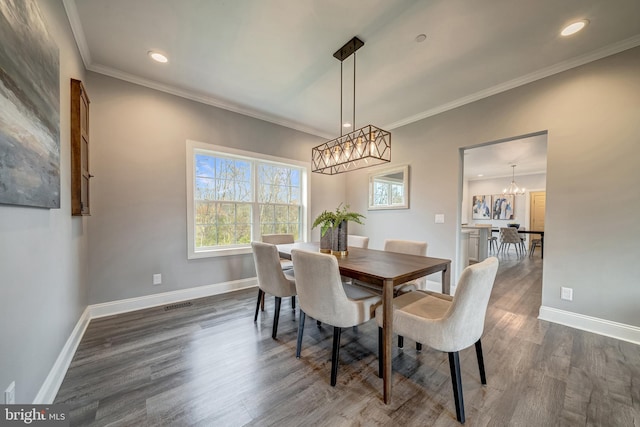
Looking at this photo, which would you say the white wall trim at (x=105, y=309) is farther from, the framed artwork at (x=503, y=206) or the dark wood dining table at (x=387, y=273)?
the framed artwork at (x=503, y=206)

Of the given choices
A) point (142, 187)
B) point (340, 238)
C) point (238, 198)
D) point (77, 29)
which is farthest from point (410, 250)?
point (77, 29)

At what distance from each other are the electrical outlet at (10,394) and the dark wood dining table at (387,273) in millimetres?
1688

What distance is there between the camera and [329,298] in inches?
60.9

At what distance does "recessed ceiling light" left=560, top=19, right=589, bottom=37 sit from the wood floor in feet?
8.91

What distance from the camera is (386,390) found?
140cm

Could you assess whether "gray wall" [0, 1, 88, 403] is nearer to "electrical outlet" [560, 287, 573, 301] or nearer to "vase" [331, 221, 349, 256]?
"vase" [331, 221, 349, 256]

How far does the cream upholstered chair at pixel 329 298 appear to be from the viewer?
150 centimetres

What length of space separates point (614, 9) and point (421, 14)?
145cm

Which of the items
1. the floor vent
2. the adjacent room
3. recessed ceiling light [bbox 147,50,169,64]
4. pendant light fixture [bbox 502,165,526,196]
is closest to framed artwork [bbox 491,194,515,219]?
pendant light fixture [bbox 502,165,526,196]

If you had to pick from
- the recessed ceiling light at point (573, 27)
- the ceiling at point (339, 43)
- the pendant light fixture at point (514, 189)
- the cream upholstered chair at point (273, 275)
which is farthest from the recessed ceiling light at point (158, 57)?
the pendant light fixture at point (514, 189)

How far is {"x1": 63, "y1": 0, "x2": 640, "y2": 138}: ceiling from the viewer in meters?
1.79

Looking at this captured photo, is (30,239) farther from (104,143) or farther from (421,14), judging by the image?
(421,14)

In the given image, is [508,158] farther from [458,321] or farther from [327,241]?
[458,321]

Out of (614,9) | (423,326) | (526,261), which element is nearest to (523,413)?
(423,326)
